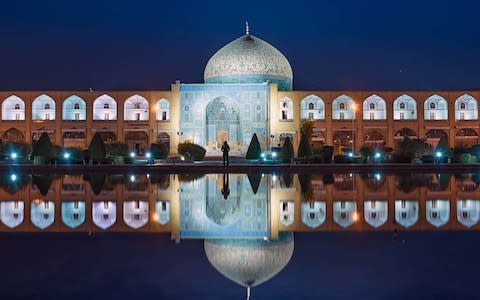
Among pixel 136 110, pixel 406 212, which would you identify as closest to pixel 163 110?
pixel 136 110

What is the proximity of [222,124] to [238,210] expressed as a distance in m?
23.4

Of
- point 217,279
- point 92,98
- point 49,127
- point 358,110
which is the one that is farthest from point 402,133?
point 217,279

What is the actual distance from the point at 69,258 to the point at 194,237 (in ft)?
4.19

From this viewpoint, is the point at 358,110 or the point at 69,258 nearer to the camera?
the point at 69,258

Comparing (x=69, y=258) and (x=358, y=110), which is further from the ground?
(x=358, y=110)

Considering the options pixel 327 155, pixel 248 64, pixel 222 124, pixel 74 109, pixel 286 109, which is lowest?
pixel 327 155

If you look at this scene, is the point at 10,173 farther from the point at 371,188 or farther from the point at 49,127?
the point at 49,127

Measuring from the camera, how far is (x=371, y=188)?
10.8 m

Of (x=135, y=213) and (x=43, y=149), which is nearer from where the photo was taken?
(x=135, y=213)

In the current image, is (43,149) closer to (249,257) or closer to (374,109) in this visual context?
(249,257)

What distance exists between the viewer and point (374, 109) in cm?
3188

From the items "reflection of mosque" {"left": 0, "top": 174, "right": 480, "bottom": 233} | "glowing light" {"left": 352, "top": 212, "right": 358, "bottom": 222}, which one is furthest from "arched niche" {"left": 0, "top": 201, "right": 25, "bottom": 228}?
"glowing light" {"left": 352, "top": 212, "right": 358, "bottom": 222}

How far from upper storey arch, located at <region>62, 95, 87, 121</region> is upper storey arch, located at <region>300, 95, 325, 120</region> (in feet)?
35.3

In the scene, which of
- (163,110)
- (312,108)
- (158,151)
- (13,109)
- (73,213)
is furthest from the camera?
(13,109)
